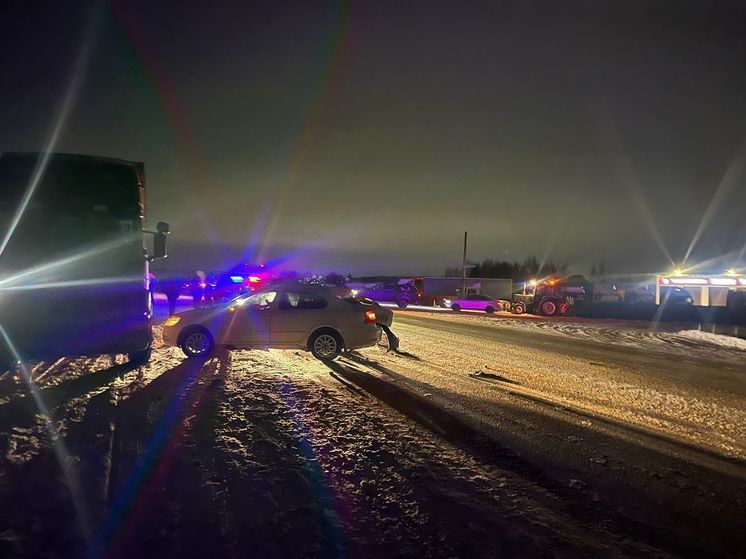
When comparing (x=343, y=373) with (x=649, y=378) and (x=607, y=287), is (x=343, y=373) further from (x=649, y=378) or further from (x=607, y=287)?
(x=607, y=287)

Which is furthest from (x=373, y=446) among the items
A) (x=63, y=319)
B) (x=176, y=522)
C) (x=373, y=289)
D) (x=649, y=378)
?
(x=373, y=289)

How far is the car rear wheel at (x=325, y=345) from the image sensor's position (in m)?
11.4

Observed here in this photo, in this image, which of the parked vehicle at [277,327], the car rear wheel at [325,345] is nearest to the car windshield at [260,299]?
the parked vehicle at [277,327]

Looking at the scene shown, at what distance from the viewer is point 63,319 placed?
366 inches

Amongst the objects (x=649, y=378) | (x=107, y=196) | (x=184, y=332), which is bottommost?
(x=649, y=378)

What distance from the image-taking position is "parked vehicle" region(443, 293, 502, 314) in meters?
37.7

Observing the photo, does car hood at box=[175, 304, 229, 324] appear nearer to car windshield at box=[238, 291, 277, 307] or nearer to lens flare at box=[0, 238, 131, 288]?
car windshield at box=[238, 291, 277, 307]

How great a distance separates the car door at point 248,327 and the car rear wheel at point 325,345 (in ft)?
3.13

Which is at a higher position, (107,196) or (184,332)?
(107,196)

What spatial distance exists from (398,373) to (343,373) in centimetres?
102

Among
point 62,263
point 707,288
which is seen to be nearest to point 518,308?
point 707,288

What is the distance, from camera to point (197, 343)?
37.2ft

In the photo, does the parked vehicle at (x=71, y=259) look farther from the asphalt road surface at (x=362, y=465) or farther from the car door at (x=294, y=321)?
the car door at (x=294, y=321)

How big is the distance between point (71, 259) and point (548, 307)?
29.1 meters
